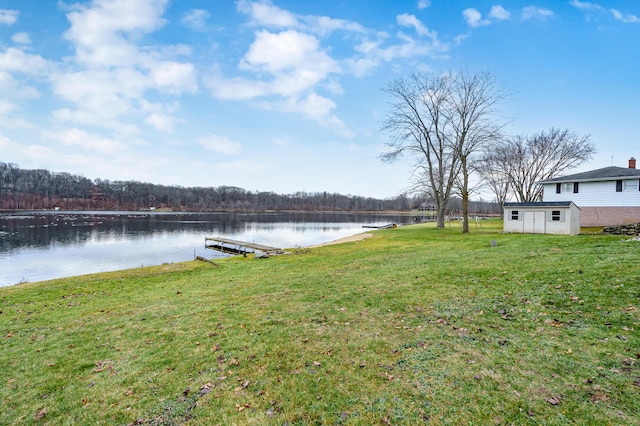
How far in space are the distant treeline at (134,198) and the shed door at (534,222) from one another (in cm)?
9364

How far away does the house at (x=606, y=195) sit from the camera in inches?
964

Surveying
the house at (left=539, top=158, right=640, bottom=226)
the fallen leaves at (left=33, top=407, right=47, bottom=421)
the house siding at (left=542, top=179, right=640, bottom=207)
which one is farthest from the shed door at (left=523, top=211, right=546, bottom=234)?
the fallen leaves at (left=33, top=407, right=47, bottom=421)

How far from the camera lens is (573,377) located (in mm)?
3840

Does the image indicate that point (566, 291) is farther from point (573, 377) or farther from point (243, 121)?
point (243, 121)

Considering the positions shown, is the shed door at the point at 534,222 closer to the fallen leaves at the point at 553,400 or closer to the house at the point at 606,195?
the house at the point at 606,195

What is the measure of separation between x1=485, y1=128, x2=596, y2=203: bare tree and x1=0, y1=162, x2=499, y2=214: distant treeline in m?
70.3

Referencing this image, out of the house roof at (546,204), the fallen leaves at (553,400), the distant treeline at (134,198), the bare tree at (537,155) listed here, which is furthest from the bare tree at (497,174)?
the distant treeline at (134,198)

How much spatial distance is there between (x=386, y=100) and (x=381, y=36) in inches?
528

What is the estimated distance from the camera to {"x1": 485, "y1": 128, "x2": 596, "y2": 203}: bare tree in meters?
41.0

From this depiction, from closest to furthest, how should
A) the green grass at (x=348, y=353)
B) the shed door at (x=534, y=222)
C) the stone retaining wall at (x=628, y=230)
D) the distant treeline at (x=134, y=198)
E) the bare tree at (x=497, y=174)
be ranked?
the green grass at (x=348, y=353) < the stone retaining wall at (x=628, y=230) < the shed door at (x=534, y=222) < the bare tree at (x=497, y=174) < the distant treeline at (x=134, y=198)

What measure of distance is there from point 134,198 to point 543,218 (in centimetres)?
16347

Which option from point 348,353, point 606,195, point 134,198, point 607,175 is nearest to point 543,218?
point 606,195

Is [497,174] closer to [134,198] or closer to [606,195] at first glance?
[606,195]

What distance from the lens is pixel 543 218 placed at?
23.3 m
